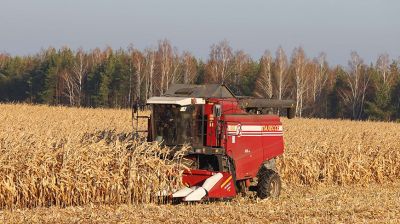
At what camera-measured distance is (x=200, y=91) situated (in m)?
12.0

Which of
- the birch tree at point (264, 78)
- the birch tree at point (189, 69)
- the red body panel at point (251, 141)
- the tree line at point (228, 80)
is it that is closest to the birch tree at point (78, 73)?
the tree line at point (228, 80)

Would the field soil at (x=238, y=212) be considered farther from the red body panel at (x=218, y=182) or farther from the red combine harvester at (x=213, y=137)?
the red combine harvester at (x=213, y=137)

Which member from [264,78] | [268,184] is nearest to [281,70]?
[264,78]

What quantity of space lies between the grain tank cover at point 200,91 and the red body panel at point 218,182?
5.24ft

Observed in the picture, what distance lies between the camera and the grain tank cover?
12.0 m

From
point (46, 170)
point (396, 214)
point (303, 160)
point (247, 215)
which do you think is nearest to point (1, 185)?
point (46, 170)

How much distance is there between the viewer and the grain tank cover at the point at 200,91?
39.2ft

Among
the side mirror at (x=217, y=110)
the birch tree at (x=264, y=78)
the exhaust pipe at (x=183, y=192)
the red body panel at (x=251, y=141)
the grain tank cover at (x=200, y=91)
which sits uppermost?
the birch tree at (x=264, y=78)

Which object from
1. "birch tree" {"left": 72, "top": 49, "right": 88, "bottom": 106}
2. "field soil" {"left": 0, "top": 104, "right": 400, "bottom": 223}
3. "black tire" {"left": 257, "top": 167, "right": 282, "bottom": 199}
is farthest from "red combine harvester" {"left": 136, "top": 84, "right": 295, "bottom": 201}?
"birch tree" {"left": 72, "top": 49, "right": 88, "bottom": 106}

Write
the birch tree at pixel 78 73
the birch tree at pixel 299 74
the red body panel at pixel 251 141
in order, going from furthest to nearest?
the birch tree at pixel 78 73
the birch tree at pixel 299 74
the red body panel at pixel 251 141

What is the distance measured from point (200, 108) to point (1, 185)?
12.9 ft

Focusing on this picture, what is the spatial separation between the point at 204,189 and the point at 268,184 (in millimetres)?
2021

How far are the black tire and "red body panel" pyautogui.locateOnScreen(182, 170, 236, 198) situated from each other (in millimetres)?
1214

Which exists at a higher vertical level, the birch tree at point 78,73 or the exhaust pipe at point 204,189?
the birch tree at point 78,73
